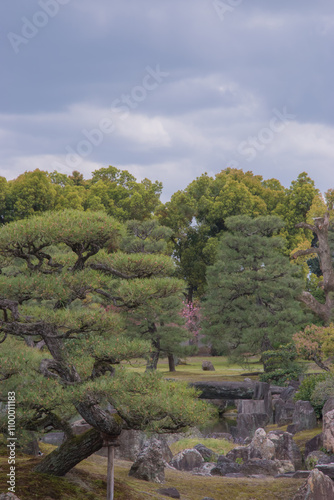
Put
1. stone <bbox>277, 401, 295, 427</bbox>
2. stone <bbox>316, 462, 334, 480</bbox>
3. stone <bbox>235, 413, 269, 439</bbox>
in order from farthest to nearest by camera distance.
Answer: stone <bbox>277, 401, 295, 427</bbox> → stone <bbox>235, 413, 269, 439</bbox> → stone <bbox>316, 462, 334, 480</bbox>

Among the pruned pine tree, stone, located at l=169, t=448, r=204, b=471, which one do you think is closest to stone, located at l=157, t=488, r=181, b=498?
the pruned pine tree

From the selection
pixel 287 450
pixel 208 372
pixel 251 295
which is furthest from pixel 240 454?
pixel 251 295

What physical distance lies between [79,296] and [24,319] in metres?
0.80

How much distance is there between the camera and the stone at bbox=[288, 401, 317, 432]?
1559 centimetres

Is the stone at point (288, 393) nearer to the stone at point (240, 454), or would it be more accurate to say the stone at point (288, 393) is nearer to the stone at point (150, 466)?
the stone at point (240, 454)

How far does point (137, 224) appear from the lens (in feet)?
92.0

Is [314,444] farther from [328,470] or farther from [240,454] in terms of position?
[328,470]

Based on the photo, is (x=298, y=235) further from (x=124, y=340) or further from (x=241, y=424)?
(x=124, y=340)

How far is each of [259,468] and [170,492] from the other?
346 cm

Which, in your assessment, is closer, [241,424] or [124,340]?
[124,340]

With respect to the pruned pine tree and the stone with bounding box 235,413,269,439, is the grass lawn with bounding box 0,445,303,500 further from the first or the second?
the stone with bounding box 235,413,269,439

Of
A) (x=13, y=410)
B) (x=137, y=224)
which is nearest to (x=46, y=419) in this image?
(x=13, y=410)

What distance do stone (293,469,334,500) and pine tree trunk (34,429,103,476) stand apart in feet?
10.3

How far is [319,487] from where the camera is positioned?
7969 millimetres
